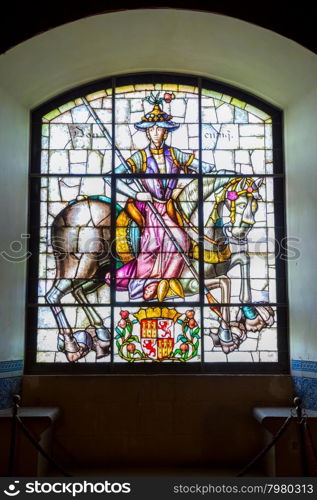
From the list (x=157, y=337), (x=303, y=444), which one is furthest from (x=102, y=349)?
(x=303, y=444)

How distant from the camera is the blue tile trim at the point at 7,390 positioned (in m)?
5.75

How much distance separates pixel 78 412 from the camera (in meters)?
5.91

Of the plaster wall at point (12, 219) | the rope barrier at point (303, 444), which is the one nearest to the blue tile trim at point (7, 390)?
the plaster wall at point (12, 219)

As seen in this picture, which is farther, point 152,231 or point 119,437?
point 152,231

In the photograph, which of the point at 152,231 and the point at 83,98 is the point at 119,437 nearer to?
the point at 152,231

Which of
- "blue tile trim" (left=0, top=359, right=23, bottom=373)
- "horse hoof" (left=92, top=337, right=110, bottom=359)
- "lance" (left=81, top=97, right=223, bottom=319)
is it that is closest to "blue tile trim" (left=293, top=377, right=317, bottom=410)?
"lance" (left=81, top=97, right=223, bottom=319)

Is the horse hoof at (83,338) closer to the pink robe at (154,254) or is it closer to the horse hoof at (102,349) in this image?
the horse hoof at (102,349)

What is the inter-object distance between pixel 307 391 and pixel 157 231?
212cm

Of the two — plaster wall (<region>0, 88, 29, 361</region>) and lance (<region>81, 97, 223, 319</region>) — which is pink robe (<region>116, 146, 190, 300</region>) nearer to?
lance (<region>81, 97, 223, 319</region>)

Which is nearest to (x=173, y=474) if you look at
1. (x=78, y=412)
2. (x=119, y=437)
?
(x=119, y=437)

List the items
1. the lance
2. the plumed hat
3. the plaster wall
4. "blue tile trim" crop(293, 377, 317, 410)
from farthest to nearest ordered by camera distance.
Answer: the plumed hat, the lance, the plaster wall, "blue tile trim" crop(293, 377, 317, 410)

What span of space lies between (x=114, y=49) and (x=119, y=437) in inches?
146

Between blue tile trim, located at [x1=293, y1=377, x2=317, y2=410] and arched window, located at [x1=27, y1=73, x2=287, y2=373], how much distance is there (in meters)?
0.34

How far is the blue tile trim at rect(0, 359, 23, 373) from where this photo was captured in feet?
18.9
